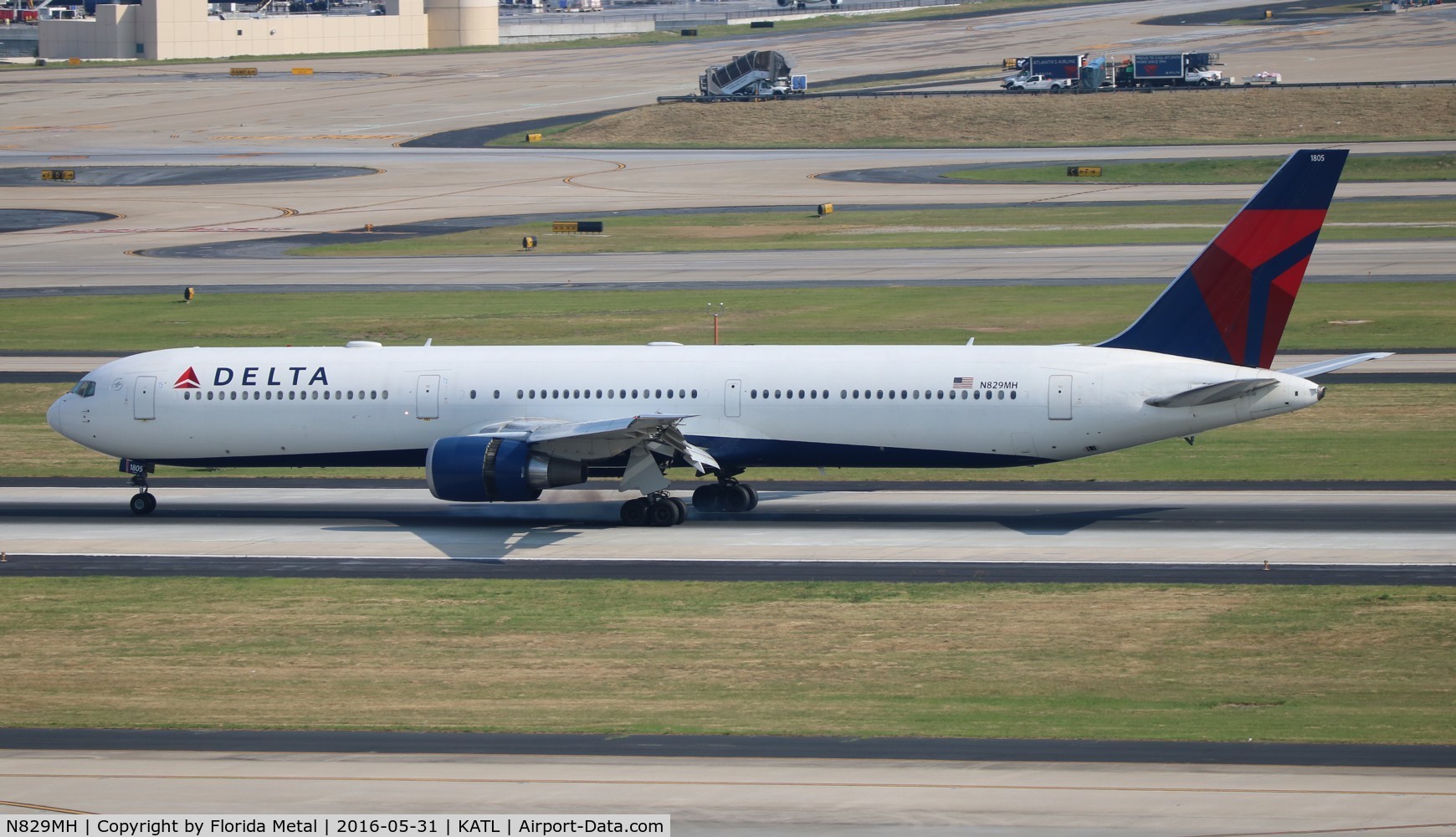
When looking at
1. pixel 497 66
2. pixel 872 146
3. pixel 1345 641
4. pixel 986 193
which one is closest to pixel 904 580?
pixel 1345 641

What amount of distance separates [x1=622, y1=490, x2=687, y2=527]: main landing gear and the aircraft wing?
115 centimetres

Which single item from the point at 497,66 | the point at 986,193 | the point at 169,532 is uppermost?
the point at 497,66

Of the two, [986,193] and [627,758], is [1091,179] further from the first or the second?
[627,758]

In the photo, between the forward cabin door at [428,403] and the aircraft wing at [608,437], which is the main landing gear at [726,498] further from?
the forward cabin door at [428,403]

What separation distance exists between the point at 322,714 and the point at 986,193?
264ft

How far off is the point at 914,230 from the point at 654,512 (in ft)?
171

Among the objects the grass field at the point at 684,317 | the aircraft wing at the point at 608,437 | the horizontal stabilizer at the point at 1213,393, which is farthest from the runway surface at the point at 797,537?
the grass field at the point at 684,317

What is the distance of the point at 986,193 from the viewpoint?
101375 millimetres

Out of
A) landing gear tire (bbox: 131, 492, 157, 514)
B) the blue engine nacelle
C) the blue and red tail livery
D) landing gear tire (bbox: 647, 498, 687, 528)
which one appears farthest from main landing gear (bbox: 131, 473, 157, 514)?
the blue and red tail livery

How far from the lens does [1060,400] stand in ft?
125

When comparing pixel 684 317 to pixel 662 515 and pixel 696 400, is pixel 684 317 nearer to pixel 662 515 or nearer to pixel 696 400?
pixel 696 400

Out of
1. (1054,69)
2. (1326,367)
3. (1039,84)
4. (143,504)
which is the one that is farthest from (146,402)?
(1054,69)

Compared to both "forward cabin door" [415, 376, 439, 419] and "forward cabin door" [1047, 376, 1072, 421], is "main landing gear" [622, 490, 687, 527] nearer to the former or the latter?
→ "forward cabin door" [415, 376, 439, 419]

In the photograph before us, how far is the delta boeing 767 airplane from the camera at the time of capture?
38125mm
